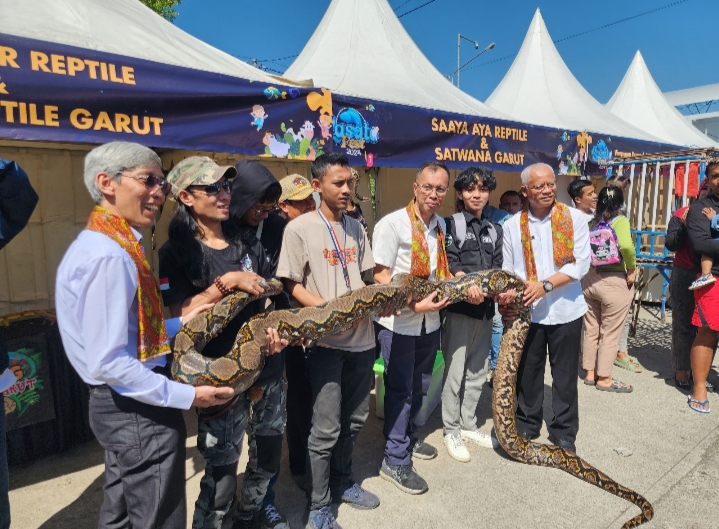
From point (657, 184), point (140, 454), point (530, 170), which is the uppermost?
point (657, 184)

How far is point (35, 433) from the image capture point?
389 centimetres

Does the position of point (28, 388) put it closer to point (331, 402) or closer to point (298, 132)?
point (331, 402)

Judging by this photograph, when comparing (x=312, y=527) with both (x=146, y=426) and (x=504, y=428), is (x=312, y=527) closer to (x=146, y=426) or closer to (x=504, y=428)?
(x=146, y=426)

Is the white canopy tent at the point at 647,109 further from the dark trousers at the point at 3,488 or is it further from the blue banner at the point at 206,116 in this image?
the dark trousers at the point at 3,488

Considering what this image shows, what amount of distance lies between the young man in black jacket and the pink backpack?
78.6 inches

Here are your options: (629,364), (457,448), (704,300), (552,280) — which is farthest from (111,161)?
(629,364)

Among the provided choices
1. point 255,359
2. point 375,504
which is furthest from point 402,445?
point 255,359

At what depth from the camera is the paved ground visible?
10.7ft

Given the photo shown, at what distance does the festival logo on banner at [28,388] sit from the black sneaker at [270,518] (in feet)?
7.16

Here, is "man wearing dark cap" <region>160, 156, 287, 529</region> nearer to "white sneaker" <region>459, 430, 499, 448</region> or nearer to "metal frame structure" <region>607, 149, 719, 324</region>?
"white sneaker" <region>459, 430, 499, 448</region>

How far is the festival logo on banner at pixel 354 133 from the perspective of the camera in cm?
473

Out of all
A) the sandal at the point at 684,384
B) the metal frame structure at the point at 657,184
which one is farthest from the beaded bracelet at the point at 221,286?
the metal frame structure at the point at 657,184

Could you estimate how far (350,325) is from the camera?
2.92 meters

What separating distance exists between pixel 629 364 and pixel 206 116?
20.2 ft
